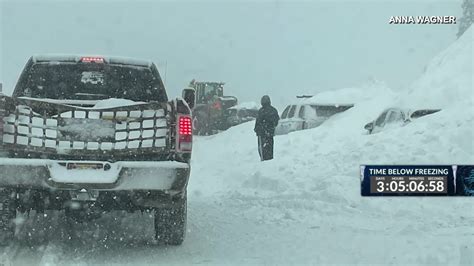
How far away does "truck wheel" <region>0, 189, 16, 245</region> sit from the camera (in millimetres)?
6191

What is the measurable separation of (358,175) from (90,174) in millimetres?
5274

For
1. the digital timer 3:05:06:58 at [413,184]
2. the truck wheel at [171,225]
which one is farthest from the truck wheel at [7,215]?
the digital timer 3:05:06:58 at [413,184]

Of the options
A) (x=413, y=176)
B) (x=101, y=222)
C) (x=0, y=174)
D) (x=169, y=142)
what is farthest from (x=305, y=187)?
(x=0, y=174)

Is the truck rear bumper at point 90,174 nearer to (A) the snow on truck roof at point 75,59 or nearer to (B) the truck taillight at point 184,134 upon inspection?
(B) the truck taillight at point 184,134

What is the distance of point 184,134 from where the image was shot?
6.14 m

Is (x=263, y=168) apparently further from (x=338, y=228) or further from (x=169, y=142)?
(x=169, y=142)

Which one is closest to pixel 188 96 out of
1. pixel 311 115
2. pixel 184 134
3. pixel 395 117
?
pixel 184 134

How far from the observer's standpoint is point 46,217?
8.62m

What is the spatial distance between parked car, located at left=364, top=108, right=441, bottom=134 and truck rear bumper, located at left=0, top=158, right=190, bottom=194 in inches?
284

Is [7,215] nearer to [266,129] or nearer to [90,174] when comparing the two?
[90,174]

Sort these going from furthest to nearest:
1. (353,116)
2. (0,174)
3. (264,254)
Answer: (353,116), (264,254), (0,174)

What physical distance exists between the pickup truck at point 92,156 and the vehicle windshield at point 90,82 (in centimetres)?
138

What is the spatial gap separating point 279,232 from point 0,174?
324 centimetres

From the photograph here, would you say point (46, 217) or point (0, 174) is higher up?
point (0, 174)
